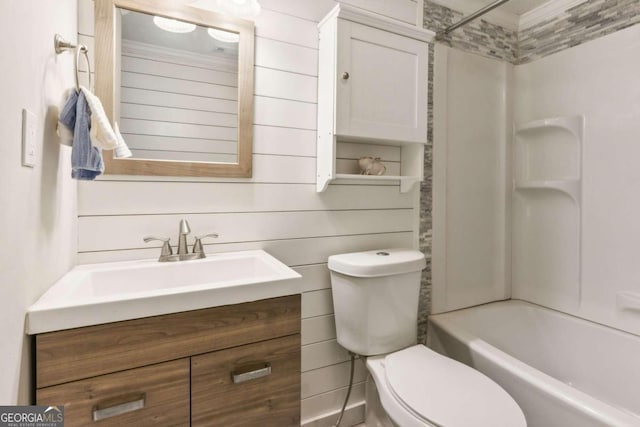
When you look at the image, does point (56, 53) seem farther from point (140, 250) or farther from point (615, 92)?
point (615, 92)

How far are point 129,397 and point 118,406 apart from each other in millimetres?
28

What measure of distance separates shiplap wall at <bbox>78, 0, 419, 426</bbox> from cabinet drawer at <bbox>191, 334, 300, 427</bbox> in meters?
0.52

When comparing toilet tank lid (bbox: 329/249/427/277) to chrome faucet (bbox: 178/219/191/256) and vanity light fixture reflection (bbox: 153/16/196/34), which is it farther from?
vanity light fixture reflection (bbox: 153/16/196/34)

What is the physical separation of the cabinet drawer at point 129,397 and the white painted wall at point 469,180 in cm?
147

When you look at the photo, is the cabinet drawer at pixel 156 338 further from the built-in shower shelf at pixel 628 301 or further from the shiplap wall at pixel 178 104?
the built-in shower shelf at pixel 628 301

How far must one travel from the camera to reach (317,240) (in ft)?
5.23

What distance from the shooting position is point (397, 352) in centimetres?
142

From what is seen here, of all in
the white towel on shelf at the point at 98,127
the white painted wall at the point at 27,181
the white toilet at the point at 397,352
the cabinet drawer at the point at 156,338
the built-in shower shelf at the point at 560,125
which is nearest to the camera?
the white painted wall at the point at 27,181

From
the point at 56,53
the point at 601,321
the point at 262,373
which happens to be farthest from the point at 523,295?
the point at 56,53

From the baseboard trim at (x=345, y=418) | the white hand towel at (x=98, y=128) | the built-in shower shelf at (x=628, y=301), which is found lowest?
the baseboard trim at (x=345, y=418)

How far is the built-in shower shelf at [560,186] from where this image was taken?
6.03ft

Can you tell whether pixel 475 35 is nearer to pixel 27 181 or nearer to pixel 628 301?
pixel 628 301

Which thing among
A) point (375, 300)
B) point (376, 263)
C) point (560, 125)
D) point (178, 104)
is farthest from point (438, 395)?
point (560, 125)

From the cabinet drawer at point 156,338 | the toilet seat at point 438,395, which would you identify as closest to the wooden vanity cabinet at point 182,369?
the cabinet drawer at point 156,338
